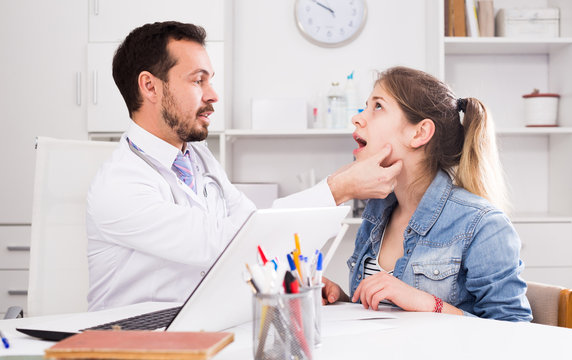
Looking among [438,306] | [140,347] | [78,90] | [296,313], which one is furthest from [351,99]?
[140,347]

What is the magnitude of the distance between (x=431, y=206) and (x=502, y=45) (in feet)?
6.11

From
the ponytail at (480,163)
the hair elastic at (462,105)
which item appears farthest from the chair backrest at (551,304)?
the hair elastic at (462,105)

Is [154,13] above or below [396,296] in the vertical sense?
above

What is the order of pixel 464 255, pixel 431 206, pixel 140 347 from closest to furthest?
pixel 140 347
pixel 464 255
pixel 431 206

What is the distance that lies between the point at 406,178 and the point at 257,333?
0.89m

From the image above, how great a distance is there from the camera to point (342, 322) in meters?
1.03

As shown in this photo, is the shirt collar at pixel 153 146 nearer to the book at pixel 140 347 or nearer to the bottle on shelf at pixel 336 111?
the book at pixel 140 347

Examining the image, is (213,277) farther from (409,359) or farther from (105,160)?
(105,160)

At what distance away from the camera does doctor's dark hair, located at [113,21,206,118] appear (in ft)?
5.87

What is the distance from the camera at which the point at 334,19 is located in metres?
3.13

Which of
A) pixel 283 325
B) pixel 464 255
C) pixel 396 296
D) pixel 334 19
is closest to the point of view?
pixel 283 325

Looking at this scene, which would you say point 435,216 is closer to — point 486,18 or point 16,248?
point 486,18

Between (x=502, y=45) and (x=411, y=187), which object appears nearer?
(x=411, y=187)

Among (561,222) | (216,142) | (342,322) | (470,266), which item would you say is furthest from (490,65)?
(342,322)
